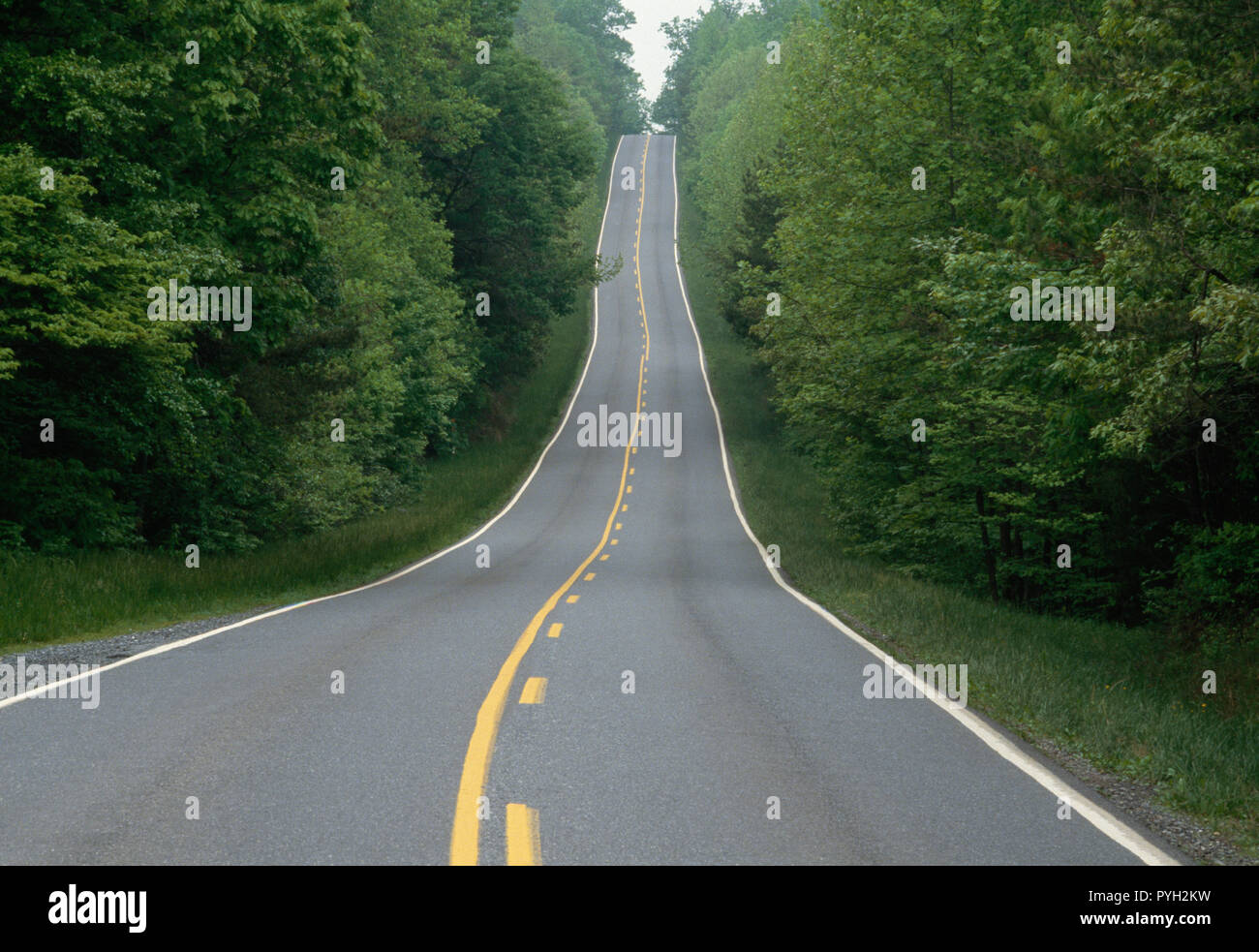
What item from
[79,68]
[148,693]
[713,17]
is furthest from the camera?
[713,17]

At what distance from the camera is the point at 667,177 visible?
114m

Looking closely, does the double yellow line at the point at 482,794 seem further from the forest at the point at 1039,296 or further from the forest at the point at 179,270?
the forest at the point at 179,270

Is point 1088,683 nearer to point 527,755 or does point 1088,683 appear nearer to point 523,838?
point 527,755

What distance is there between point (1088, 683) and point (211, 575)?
1330 cm

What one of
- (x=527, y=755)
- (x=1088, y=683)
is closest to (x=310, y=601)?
(x=527, y=755)

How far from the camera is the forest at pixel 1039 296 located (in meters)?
10.6

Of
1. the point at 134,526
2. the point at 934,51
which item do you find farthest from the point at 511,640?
the point at 934,51

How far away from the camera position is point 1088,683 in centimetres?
1049

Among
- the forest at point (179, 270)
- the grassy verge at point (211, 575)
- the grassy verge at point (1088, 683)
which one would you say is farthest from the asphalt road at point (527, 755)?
the forest at point (179, 270)

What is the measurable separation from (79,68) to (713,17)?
124253 mm

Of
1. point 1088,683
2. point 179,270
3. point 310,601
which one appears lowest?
point 1088,683

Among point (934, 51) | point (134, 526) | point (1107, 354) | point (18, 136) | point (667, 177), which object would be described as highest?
point (667, 177)

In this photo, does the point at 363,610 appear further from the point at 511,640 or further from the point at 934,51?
the point at 934,51

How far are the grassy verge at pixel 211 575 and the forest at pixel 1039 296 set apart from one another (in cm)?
1084
